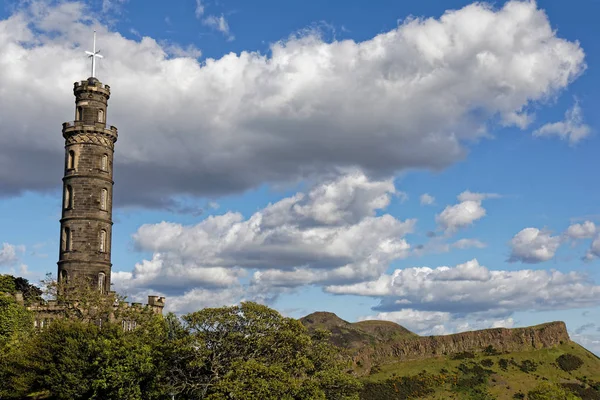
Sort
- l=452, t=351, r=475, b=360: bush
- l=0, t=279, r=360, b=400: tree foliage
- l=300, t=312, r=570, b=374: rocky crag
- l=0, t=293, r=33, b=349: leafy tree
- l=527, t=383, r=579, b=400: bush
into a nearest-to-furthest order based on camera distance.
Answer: l=0, t=279, r=360, b=400: tree foliage
l=0, t=293, r=33, b=349: leafy tree
l=527, t=383, r=579, b=400: bush
l=300, t=312, r=570, b=374: rocky crag
l=452, t=351, r=475, b=360: bush

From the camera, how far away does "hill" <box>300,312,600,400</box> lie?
97.7m

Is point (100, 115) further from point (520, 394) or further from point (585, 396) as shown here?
point (585, 396)

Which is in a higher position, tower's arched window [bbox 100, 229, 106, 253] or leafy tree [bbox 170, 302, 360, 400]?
tower's arched window [bbox 100, 229, 106, 253]

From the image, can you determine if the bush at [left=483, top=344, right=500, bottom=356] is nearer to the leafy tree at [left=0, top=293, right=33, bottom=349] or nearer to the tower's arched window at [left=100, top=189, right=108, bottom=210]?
the tower's arched window at [left=100, top=189, right=108, bottom=210]

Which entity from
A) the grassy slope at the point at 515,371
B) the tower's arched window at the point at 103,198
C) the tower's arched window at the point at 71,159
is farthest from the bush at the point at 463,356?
the tower's arched window at the point at 71,159

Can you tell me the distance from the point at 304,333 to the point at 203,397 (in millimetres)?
10883

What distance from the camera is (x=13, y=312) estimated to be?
233ft

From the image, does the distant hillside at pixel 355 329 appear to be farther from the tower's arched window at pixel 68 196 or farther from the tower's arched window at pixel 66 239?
the tower's arched window at pixel 68 196

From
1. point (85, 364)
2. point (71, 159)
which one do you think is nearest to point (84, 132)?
point (71, 159)

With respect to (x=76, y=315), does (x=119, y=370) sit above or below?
below

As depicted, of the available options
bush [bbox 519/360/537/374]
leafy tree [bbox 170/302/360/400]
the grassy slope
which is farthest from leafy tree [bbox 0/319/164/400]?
bush [bbox 519/360/537/374]

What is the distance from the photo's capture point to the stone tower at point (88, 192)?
79375 millimetres

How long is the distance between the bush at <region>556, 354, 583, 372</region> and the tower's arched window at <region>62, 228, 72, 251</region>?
74073 mm

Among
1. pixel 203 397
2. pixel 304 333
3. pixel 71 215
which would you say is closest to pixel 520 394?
pixel 304 333
